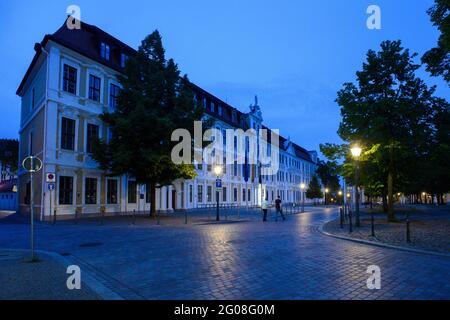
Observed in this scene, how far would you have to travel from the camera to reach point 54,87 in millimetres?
24703

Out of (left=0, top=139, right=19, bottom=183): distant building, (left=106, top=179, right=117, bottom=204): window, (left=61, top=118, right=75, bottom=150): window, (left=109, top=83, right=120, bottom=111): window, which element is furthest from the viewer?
(left=0, top=139, right=19, bottom=183): distant building

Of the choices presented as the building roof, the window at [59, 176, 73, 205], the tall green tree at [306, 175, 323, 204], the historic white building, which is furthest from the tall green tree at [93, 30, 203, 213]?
the tall green tree at [306, 175, 323, 204]

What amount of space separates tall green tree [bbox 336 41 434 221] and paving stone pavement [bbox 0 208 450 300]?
30.6 ft

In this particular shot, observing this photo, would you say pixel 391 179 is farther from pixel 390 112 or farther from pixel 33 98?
pixel 33 98

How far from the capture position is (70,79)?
26047 mm

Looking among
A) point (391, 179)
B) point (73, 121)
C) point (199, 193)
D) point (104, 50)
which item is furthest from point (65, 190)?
point (391, 179)

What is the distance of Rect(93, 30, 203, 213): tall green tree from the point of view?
2334 centimetres

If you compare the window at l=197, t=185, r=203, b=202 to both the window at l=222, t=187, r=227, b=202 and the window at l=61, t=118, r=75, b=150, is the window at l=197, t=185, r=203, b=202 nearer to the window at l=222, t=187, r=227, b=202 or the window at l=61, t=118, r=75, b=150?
the window at l=222, t=187, r=227, b=202

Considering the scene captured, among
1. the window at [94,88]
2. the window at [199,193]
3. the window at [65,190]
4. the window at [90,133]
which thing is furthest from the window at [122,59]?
the window at [199,193]

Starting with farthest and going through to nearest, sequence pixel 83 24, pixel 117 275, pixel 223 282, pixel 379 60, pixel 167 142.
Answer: pixel 83 24 < pixel 167 142 < pixel 379 60 < pixel 117 275 < pixel 223 282
